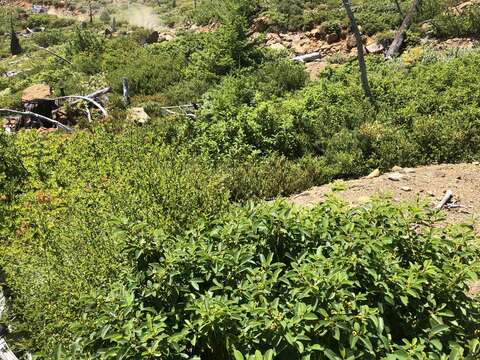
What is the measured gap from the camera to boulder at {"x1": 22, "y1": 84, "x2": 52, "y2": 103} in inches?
583

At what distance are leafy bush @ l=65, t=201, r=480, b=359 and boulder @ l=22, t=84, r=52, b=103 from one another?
44.5ft

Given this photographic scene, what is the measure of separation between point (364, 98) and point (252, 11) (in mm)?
14059

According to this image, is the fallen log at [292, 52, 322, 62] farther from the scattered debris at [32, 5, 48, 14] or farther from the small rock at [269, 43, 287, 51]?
the scattered debris at [32, 5, 48, 14]

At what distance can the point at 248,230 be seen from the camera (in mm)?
3346

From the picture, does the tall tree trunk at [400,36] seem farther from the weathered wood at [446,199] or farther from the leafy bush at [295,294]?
the leafy bush at [295,294]

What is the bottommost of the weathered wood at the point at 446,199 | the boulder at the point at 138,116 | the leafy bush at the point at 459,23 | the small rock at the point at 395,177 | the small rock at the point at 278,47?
the boulder at the point at 138,116

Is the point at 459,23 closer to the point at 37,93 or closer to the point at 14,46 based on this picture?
the point at 37,93

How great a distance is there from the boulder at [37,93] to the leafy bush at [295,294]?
1357cm

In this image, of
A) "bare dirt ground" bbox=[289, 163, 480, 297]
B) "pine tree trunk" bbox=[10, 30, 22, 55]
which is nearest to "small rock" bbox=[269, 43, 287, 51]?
"bare dirt ground" bbox=[289, 163, 480, 297]

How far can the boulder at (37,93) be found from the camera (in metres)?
14.8

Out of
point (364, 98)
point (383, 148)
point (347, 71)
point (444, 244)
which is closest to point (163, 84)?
point (347, 71)

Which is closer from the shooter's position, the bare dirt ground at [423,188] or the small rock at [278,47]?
the bare dirt ground at [423,188]

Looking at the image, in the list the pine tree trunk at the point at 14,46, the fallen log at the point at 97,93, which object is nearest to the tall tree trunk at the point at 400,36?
the fallen log at the point at 97,93

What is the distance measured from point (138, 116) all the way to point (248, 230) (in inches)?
388
